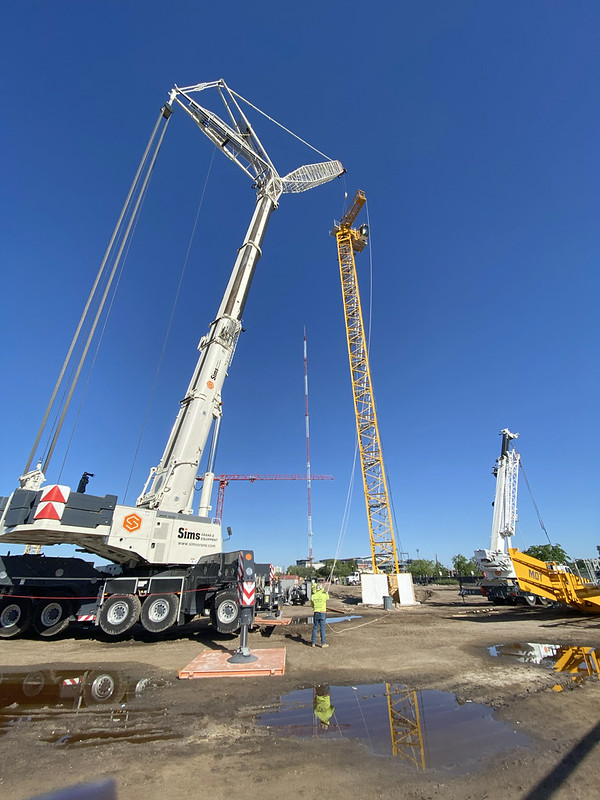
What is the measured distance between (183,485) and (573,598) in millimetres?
15374

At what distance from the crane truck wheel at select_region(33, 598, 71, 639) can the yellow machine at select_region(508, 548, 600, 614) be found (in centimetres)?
1559

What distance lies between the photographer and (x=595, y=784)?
3.41 meters

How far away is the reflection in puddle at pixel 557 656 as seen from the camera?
7.34 meters

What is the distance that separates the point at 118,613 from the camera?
35.5 feet

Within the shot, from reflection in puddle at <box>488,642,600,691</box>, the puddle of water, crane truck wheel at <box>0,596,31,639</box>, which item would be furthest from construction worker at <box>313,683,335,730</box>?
crane truck wheel at <box>0,596,31,639</box>

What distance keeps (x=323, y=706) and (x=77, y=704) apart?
376 centimetres

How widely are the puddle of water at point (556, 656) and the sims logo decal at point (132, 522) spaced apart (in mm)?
9961

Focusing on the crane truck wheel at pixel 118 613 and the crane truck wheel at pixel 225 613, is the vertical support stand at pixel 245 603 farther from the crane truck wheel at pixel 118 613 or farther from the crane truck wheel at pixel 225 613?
the crane truck wheel at pixel 118 613

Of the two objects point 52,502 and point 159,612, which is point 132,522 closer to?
point 52,502

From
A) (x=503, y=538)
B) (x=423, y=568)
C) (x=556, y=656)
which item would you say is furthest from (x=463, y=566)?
(x=556, y=656)

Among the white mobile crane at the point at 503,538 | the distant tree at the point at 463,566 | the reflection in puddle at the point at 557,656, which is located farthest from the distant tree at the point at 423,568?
the reflection in puddle at the point at 557,656

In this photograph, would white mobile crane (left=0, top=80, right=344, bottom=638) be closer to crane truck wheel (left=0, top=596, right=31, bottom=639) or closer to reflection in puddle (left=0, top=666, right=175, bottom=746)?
crane truck wheel (left=0, top=596, right=31, bottom=639)

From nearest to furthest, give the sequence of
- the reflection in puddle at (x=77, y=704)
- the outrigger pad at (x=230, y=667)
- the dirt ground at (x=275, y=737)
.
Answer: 1. the dirt ground at (x=275, y=737)
2. the reflection in puddle at (x=77, y=704)
3. the outrigger pad at (x=230, y=667)

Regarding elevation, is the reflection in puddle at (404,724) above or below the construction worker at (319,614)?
below
